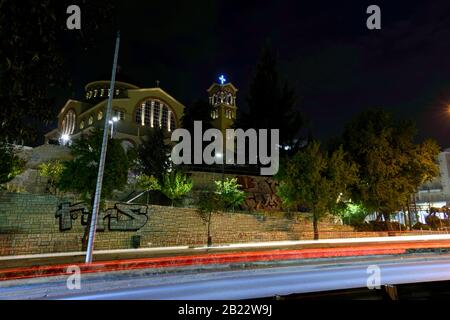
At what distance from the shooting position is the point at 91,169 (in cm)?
1942

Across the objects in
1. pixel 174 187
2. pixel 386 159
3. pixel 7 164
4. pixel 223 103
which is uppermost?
pixel 223 103

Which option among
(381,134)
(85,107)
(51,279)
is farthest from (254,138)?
(51,279)

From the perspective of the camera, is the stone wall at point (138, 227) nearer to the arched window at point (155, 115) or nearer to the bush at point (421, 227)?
the bush at point (421, 227)

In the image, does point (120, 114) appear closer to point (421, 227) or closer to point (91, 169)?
point (91, 169)

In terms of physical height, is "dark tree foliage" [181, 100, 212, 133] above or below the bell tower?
below

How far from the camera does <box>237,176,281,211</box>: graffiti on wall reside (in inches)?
1374

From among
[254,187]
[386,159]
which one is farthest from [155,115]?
[386,159]

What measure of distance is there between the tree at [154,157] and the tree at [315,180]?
41.5ft

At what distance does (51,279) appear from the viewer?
407 inches

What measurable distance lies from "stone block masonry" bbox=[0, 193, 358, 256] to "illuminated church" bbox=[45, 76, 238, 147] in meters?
22.8

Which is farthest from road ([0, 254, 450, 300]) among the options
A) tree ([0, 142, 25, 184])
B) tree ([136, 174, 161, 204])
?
tree ([136, 174, 161, 204])

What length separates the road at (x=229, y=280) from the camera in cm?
930

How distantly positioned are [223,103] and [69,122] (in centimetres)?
2612

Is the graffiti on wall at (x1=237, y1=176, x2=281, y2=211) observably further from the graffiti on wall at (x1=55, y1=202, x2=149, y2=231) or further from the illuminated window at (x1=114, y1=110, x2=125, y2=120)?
the illuminated window at (x1=114, y1=110, x2=125, y2=120)
